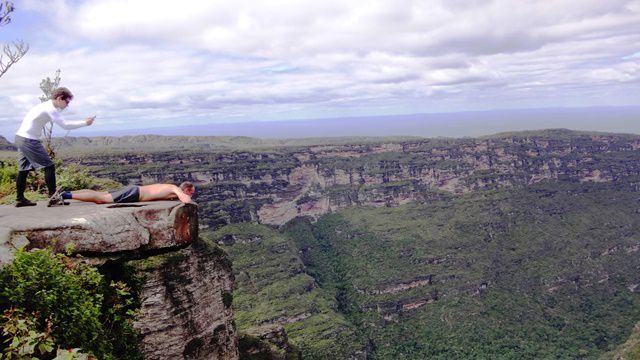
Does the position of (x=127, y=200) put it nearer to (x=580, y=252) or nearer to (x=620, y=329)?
→ (x=620, y=329)

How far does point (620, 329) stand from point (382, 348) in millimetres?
41506

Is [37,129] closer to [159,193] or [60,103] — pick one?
[60,103]

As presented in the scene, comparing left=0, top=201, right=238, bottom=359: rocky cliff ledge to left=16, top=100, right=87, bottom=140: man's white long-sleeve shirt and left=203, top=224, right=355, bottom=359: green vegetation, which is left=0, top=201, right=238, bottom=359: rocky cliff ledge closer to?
left=16, top=100, right=87, bottom=140: man's white long-sleeve shirt

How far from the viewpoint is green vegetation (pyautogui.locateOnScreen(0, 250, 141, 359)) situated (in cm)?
618

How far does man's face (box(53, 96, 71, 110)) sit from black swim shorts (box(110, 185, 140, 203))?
7.04 feet

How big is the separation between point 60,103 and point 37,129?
87cm

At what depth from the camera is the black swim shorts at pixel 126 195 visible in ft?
34.9

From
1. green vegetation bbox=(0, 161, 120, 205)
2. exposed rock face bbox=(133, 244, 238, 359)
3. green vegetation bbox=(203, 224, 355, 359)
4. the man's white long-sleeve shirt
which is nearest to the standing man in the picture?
the man's white long-sleeve shirt

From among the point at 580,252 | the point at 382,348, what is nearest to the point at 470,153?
the point at 580,252

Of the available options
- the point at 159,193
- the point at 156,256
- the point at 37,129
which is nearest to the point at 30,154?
the point at 37,129

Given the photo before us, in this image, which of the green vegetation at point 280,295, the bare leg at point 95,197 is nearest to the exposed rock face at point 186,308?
the bare leg at point 95,197

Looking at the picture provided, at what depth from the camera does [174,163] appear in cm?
10206

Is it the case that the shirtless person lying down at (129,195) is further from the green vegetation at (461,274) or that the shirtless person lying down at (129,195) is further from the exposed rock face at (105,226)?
the green vegetation at (461,274)

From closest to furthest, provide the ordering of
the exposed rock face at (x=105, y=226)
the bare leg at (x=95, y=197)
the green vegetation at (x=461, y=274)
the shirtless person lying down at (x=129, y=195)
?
the exposed rock face at (x=105, y=226), the shirtless person lying down at (x=129, y=195), the bare leg at (x=95, y=197), the green vegetation at (x=461, y=274)
